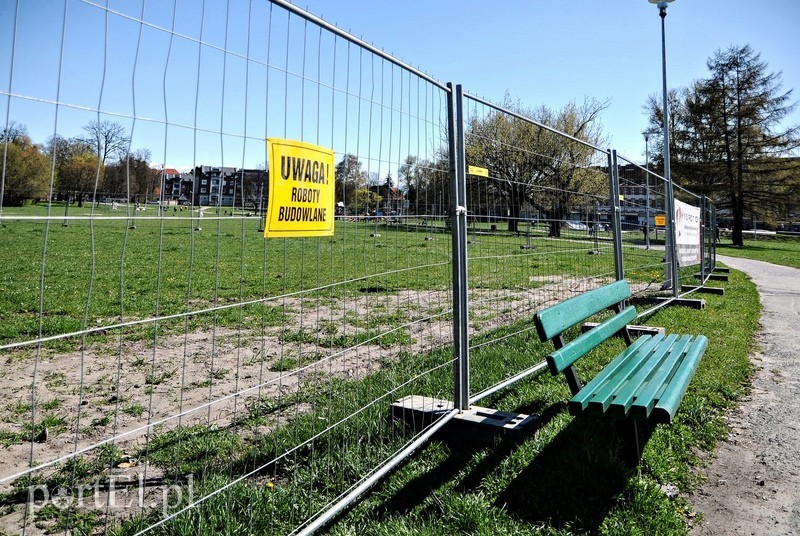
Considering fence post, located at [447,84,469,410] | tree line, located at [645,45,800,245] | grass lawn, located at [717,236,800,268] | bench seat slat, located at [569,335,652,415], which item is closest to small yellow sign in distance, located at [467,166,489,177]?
fence post, located at [447,84,469,410]

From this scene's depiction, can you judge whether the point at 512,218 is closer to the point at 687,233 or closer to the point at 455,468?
the point at 455,468

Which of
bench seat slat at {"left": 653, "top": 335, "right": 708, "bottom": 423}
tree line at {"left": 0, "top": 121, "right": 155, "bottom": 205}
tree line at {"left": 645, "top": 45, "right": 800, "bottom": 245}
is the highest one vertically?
tree line at {"left": 645, "top": 45, "right": 800, "bottom": 245}

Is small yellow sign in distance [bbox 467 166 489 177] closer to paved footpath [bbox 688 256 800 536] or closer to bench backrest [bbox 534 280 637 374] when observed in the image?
bench backrest [bbox 534 280 637 374]

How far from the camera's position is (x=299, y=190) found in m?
2.31

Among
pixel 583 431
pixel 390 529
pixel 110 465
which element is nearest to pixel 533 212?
pixel 583 431

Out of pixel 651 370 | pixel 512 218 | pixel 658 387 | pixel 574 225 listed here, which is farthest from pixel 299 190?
pixel 574 225

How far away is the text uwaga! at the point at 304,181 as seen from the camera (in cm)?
223

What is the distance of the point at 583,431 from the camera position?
11.1ft

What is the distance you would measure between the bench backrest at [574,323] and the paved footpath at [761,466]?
914 mm

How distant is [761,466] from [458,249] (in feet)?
7.02

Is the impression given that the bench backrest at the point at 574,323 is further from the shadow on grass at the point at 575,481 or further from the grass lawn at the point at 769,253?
the grass lawn at the point at 769,253

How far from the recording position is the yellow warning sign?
7.10 feet

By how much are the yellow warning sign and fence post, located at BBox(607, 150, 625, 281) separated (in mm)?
4428

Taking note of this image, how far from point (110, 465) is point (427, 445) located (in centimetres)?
178
